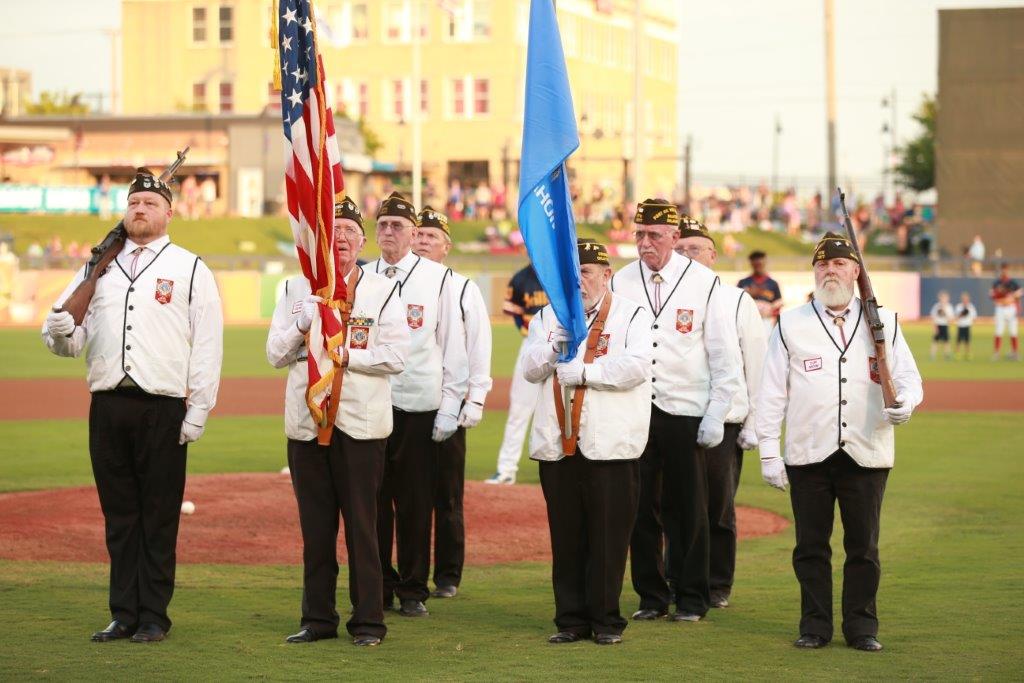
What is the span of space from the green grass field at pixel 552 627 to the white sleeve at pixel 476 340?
1315 mm

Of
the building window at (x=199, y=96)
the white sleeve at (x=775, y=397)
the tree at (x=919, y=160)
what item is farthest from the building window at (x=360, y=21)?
the white sleeve at (x=775, y=397)

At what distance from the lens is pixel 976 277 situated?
4541cm

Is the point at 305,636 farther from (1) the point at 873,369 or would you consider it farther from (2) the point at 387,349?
(1) the point at 873,369

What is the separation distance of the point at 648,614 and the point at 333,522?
191cm

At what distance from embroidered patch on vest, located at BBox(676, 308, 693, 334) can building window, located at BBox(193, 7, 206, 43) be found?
7371 cm

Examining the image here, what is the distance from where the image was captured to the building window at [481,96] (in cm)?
7712

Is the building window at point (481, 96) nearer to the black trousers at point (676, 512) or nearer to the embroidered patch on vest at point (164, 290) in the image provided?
the black trousers at point (676, 512)

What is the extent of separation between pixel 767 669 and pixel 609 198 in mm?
55456

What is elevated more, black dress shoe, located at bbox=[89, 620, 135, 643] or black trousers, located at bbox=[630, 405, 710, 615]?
black trousers, located at bbox=[630, 405, 710, 615]

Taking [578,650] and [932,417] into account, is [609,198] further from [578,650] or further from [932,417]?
[578,650]

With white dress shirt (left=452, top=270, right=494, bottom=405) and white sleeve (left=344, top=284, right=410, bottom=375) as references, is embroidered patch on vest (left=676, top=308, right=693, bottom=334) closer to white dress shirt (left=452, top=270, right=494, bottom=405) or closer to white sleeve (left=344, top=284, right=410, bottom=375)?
white dress shirt (left=452, top=270, right=494, bottom=405)

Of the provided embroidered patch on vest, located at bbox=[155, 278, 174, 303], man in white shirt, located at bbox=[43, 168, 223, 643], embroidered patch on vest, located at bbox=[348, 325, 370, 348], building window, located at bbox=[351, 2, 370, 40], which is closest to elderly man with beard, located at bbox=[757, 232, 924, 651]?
embroidered patch on vest, located at bbox=[348, 325, 370, 348]

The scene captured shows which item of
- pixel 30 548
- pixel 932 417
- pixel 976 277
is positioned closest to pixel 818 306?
pixel 30 548

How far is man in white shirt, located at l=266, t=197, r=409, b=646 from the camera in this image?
823 centimetres
